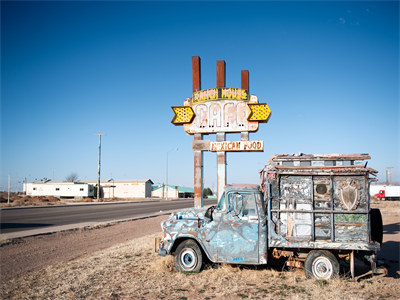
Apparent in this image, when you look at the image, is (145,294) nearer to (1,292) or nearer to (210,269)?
(210,269)

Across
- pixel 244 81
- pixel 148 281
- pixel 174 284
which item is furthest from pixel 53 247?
pixel 244 81

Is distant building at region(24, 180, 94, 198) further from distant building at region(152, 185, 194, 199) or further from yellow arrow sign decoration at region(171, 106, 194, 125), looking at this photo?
yellow arrow sign decoration at region(171, 106, 194, 125)

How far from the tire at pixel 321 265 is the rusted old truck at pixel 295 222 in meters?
0.02

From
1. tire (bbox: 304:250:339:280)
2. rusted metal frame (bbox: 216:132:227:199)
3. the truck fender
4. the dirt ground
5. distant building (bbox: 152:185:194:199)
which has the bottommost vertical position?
distant building (bbox: 152:185:194:199)

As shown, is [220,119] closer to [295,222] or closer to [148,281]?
[295,222]

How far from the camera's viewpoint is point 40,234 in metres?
15.4

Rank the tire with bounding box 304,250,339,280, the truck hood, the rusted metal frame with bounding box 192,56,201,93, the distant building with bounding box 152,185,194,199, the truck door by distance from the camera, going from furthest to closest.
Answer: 1. the distant building with bounding box 152,185,194,199
2. the rusted metal frame with bounding box 192,56,201,93
3. the truck hood
4. the truck door
5. the tire with bounding box 304,250,339,280

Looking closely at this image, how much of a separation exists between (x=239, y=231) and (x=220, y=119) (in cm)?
651

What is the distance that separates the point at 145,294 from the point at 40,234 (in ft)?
36.2

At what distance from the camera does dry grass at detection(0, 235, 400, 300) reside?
6.59 m

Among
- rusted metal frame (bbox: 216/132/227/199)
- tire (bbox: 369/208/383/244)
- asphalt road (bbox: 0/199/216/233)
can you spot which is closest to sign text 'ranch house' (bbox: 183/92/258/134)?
rusted metal frame (bbox: 216/132/227/199)

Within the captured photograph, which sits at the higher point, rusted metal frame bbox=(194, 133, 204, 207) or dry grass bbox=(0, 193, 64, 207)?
rusted metal frame bbox=(194, 133, 204, 207)

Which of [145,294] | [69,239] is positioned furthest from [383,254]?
[69,239]

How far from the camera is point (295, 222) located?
25.0 ft
